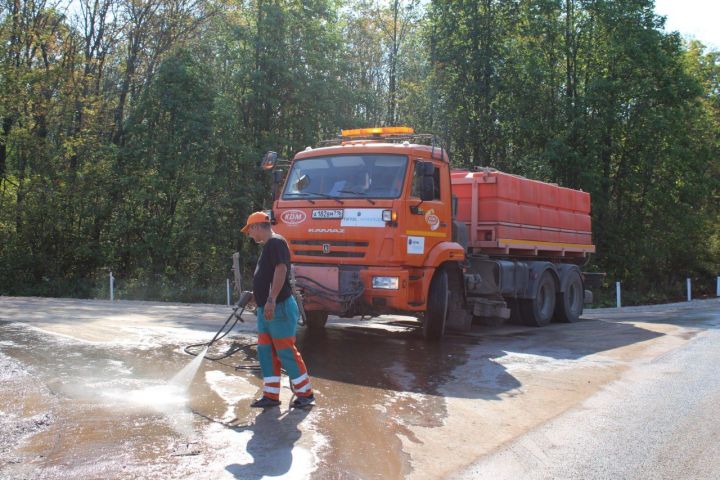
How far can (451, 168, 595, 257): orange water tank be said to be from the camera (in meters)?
12.2

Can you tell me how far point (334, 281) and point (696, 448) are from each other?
204 inches

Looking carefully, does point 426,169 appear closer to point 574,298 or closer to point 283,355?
point 283,355

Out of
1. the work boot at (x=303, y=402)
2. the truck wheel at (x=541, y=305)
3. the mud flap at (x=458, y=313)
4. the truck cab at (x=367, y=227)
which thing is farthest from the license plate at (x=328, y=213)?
the truck wheel at (x=541, y=305)

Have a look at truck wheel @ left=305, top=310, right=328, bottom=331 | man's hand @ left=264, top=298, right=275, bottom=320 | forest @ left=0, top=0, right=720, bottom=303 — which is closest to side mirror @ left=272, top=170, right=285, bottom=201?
truck wheel @ left=305, top=310, right=328, bottom=331

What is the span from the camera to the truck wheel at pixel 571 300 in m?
14.5

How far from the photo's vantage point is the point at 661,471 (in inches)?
183

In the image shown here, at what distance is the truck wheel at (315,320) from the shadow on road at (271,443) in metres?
5.06

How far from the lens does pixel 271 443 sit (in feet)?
15.9

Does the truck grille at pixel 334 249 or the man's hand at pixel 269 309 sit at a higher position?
the truck grille at pixel 334 249

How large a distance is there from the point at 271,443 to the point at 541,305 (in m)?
10.2

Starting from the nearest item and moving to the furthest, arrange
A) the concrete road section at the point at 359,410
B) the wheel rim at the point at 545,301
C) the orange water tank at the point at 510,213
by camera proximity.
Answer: the concrete road section at the point at 359,410
the orange water tank at the point at 510,213
the wheel rim at the point at 545,301

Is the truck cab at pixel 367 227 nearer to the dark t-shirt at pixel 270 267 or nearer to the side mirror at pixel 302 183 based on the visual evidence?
the side mirror at pixel 302 183

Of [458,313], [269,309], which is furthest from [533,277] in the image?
[269,309]

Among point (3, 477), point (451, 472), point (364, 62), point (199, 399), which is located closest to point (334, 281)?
point (199, 399)
